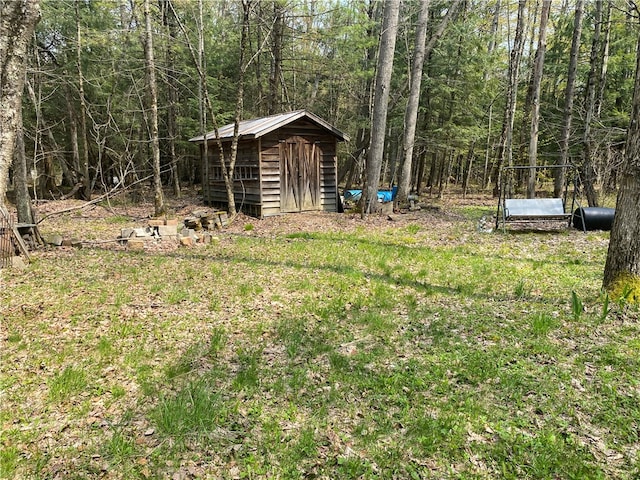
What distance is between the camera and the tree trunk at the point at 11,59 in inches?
102

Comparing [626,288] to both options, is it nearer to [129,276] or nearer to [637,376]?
[637,376]

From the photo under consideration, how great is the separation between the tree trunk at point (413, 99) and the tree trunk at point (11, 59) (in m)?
12.8

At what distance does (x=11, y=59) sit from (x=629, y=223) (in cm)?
631

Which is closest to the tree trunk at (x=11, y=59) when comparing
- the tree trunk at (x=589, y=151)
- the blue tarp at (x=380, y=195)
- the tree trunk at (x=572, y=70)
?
the tree trunk at (x=589, y=151)

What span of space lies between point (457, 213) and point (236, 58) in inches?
538

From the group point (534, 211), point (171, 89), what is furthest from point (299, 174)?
point (171, 89)

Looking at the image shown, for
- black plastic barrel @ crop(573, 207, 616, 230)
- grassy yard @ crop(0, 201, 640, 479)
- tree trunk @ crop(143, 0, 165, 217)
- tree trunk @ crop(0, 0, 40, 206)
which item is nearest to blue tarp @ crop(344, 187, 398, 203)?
black plastic barrel @ crop(573, 207, 616, 230)

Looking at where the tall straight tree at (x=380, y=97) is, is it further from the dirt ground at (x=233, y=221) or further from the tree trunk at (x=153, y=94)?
the tree trunk at (x=153, y=94)

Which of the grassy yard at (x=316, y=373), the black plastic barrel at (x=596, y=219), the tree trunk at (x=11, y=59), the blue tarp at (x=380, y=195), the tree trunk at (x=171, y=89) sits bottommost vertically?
the grassy yard at (x=316, y=373)

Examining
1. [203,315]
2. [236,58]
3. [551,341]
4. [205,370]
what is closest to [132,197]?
[236,58]

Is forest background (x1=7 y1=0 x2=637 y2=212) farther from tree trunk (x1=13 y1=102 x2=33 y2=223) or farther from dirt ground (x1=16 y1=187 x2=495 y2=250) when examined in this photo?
tree trunk (x1=13 y1=102 x2=33 y2=223)

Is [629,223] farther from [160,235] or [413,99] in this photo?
[413,99]

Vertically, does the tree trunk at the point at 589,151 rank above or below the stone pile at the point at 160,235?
A: above

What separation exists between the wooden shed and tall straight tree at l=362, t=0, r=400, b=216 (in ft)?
5.36
